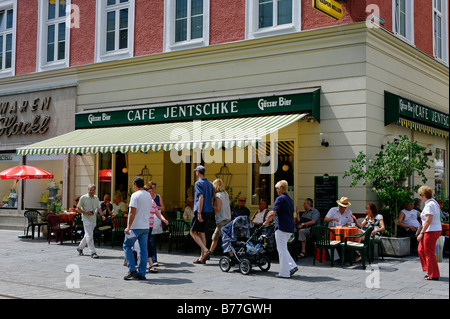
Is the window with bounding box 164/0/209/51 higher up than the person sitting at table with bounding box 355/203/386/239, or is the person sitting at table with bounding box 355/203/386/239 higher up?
the window with bounding box 164/0/209/51

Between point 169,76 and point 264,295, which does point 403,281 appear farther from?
point 169,76

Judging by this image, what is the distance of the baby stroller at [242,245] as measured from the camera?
970 cm

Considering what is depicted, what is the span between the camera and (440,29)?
17500mm

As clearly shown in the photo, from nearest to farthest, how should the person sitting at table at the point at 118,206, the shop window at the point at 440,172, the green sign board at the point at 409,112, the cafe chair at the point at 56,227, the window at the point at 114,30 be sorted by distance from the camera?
Result: the green sign board at the point at 409,112 < the cafe chair at the point at 56,227 < the person sitting at table at the point at 118,206 < the window at the point at 114,30 < the shop window at the point at 440,172

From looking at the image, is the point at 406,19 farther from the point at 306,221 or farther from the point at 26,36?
the point at 26,36

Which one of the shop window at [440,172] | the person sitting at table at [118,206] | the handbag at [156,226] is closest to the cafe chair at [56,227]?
the person sitting at table at [118,206]

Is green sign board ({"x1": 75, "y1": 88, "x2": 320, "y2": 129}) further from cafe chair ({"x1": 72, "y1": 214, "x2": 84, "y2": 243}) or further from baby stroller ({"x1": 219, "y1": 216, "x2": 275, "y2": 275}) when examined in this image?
baby stroller ({"x1": 219, "y1": 216, "x2": 275, "y2": 275})

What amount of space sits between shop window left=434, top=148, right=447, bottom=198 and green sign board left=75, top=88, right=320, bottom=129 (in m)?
6.05

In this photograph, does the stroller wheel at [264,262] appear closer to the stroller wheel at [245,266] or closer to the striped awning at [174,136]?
the stroller wheel at [245,266]

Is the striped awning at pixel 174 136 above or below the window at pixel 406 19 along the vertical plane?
below

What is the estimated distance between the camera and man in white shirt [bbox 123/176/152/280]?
865 cm

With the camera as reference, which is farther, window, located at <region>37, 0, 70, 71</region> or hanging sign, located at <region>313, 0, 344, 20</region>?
window, located at <region>37, 0, 70, 71</region>

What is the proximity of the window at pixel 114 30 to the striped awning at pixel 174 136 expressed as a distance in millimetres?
2633

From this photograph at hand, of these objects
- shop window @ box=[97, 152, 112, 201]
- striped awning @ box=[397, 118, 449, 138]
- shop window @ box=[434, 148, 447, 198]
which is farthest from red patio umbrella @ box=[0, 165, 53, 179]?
shop window @ box=[434, 148, 447, 198]
